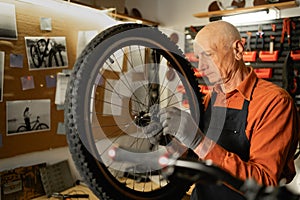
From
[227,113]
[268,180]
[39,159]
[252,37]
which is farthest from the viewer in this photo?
[252,37]

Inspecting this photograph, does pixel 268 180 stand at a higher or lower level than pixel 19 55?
lower

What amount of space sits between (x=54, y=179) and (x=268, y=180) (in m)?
1.36

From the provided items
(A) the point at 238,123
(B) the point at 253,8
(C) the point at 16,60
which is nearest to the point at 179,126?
(A) the point at 238,123

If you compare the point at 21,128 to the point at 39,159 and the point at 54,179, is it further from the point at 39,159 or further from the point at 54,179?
the point at 54,179

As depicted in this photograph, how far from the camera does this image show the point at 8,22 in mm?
1608

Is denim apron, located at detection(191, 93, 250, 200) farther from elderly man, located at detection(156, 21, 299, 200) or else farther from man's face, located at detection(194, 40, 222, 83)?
man's face, located at detection(194, 40, 222, 83)

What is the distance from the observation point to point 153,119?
76 centimetres

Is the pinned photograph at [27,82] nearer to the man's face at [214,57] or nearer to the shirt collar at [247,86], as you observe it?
the man's face at [214,57]

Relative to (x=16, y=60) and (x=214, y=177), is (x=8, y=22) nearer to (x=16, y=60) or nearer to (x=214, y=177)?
(x=16, y=60)

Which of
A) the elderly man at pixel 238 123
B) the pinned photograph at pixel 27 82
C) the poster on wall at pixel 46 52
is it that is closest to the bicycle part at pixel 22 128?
the pinned photograph at pixel 27 82

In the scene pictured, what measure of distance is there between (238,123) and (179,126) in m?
0.41

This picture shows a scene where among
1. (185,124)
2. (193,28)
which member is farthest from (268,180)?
(193,28)

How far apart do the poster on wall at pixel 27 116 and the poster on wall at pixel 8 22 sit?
1.16 ft

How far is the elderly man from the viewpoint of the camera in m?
0.86
